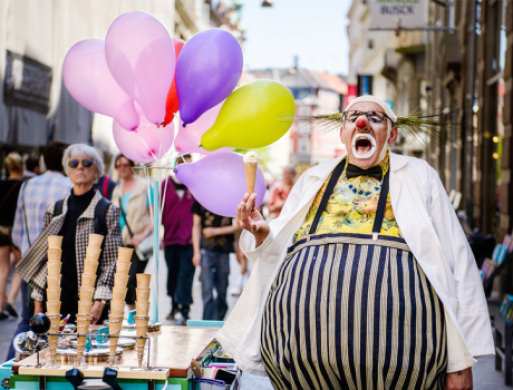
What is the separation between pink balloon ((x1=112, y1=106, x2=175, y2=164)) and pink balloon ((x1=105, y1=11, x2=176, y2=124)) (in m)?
0.40

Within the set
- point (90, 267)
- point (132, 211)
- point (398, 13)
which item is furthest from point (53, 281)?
point (398, 13)

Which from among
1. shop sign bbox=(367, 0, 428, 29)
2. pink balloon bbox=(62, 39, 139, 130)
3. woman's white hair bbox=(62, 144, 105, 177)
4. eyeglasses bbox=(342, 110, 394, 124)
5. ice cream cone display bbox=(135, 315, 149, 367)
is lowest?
ice cream cone display bbox=(135, 315, 149, 367)

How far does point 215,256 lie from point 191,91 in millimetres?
3362

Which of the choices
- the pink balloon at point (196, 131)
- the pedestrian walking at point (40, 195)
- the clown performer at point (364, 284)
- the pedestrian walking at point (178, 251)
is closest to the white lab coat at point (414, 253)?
the clown performer at point (364, 284)

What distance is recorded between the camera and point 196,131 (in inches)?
169

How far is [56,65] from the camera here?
11742 mm

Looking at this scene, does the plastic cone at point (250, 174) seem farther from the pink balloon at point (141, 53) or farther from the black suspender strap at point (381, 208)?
the pink balloon at point (141, 53)

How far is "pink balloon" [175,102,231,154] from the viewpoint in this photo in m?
4.27

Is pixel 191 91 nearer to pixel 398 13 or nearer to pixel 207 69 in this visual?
pixel 207 69

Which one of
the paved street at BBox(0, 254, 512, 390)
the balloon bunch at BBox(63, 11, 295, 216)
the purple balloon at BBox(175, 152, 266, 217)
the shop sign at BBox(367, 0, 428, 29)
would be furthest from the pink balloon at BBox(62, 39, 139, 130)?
the shop sign at BBox(367, 0, 428, 29)

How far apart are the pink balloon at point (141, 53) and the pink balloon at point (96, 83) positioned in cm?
24

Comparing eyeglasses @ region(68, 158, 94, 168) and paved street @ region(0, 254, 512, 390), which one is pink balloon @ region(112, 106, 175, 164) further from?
paved street @ region(0, 254, 512, 390)

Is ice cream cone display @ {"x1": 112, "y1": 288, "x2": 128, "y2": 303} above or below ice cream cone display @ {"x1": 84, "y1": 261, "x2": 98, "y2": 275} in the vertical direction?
below

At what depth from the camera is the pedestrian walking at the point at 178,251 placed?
24.9ft
